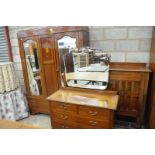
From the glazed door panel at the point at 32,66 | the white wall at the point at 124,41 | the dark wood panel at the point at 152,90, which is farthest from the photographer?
the glazed door panel at the point at 32,66

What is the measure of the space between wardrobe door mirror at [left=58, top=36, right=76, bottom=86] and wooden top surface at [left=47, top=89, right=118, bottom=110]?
306mm

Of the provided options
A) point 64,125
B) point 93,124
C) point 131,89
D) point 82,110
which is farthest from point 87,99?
point 131,89

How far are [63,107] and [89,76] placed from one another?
0.49 m

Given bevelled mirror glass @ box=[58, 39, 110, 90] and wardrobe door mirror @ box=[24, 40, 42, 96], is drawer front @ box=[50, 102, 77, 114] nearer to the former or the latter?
bevelled mirror glass @ box=[58, 39, 110, 90]

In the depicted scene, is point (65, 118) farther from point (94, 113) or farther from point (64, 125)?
point (94, 113)

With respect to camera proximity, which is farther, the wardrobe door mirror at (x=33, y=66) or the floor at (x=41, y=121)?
the wardrobe door mirror at (x=33, y=66)

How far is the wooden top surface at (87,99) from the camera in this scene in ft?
4.51

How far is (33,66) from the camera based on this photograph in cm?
216

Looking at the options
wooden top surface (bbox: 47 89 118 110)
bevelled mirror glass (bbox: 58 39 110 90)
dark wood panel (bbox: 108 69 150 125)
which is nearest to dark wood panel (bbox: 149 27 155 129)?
dark wood panel (bbox: 108 69 150 125)

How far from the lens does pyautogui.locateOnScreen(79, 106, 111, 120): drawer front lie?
1.33 meters

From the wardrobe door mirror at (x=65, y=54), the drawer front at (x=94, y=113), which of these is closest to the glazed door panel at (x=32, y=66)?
the wardrobe door mirror at (x=65, y=54)

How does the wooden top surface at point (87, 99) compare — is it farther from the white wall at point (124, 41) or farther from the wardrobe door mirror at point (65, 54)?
the white wall at point (124, 41)

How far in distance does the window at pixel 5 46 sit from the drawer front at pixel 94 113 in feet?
5.96
